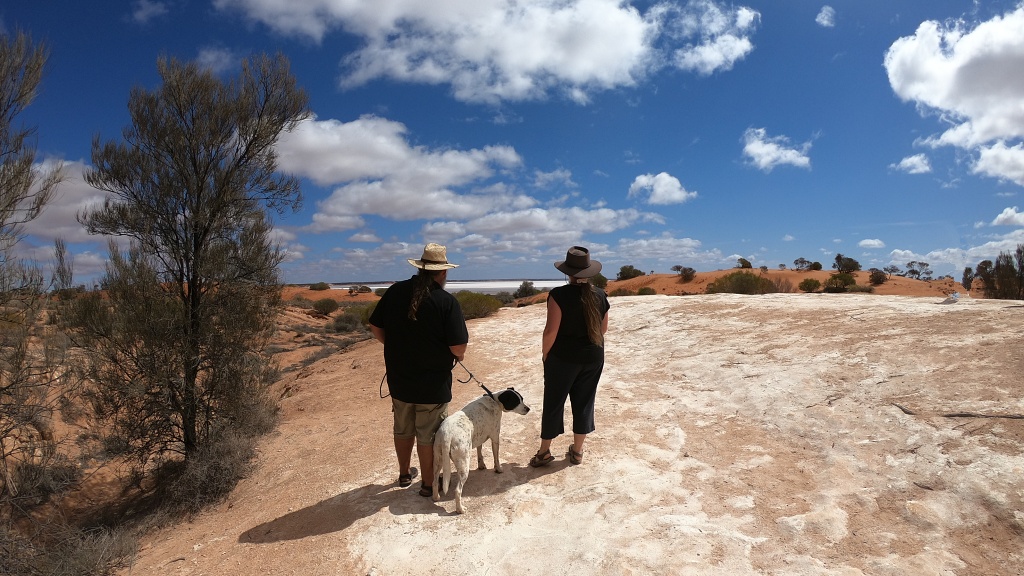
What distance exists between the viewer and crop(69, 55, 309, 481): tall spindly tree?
587cm

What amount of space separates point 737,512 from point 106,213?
747 centimetres

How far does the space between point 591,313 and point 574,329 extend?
0.22 meters

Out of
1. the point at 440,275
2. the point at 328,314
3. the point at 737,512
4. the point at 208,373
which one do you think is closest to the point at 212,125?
the point at 208,373

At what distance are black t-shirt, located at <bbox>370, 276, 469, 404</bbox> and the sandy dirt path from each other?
104 centimetres

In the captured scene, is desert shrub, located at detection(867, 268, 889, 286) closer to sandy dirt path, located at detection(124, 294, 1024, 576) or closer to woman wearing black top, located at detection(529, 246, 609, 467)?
sandy dirt path, located at detection(124, 294, 1024, 576)

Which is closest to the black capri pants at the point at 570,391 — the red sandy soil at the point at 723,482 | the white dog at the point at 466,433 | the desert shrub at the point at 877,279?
the white dog at the point at 466,433

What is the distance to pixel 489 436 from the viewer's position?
466 centimetres

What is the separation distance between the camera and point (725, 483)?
14.1 feet

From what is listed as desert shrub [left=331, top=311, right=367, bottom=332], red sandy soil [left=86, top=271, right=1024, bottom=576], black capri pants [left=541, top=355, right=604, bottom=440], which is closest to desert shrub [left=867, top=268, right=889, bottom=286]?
red sandy soil [left=86, top=271, right=1024, bottom=576]

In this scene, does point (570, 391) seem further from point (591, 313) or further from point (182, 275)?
point (182, 275)

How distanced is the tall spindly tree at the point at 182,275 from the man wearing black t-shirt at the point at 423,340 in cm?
330

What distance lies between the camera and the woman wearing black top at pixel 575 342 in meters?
4.50

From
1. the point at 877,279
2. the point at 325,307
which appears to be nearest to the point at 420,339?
the point at 325,307

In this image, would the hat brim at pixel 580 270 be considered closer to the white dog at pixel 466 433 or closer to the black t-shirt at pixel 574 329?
the black t-shirt at pixel 574 329
